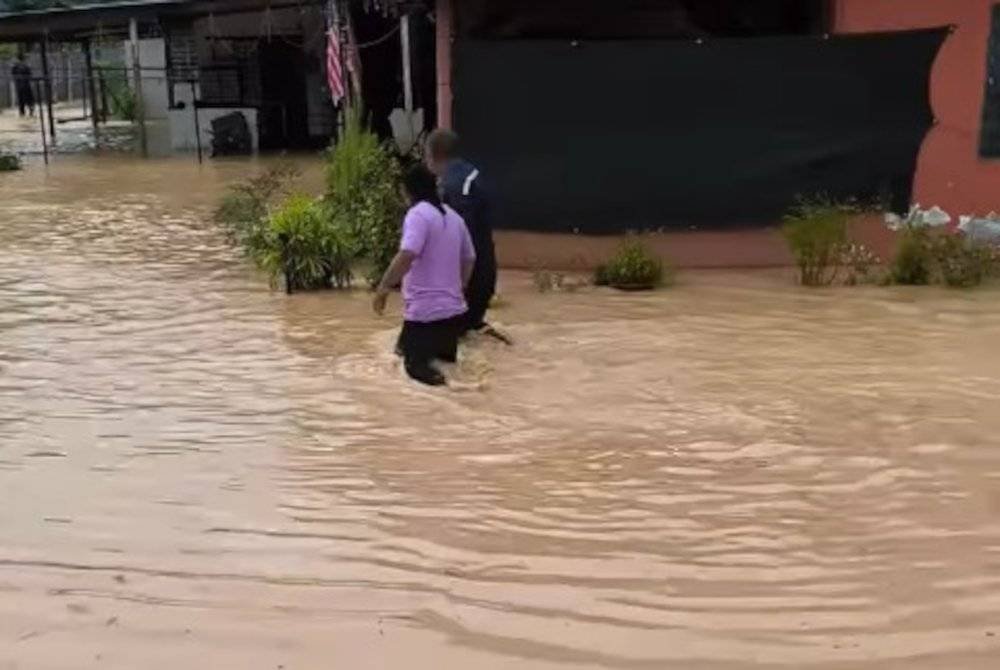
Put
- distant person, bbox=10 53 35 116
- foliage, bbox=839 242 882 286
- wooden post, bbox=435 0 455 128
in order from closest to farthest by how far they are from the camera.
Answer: foliage, bbox=839 242 882 286
wooden post, bbox=435 0 455 128
distant person, bbox=10 53 35 116

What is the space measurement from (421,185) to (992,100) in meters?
6.60

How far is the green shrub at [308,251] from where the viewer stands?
11859mm

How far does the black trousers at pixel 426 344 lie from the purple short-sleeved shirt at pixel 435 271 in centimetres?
5

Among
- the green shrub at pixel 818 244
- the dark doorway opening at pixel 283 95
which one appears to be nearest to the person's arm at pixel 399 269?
the green shrub at pixel 818 244

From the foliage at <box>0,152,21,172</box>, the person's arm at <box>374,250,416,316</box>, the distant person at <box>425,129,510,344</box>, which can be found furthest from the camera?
the foliage at <box>0,152,21,172</box>

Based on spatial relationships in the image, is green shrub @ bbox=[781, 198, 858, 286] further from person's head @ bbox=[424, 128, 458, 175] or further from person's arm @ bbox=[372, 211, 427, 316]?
person's arm @ bbox=[372, 211, 427, 316]

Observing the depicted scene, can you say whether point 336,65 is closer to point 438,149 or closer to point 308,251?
point 308,251

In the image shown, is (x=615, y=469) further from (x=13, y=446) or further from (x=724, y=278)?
(x=724, y=278)

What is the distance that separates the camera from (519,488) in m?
6.38

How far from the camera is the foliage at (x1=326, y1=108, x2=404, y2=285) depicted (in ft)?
39.8

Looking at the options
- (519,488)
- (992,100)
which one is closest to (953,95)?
(992,100)

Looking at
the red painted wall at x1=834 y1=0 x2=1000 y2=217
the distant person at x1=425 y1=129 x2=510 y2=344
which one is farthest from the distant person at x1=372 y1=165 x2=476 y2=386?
the red painted wall at x1=834 y1=0 x2=1000 y2=217

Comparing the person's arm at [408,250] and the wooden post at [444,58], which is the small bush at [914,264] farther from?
the person's arm at [408,250]

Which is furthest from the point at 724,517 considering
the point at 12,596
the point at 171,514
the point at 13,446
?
the point at 13,446
